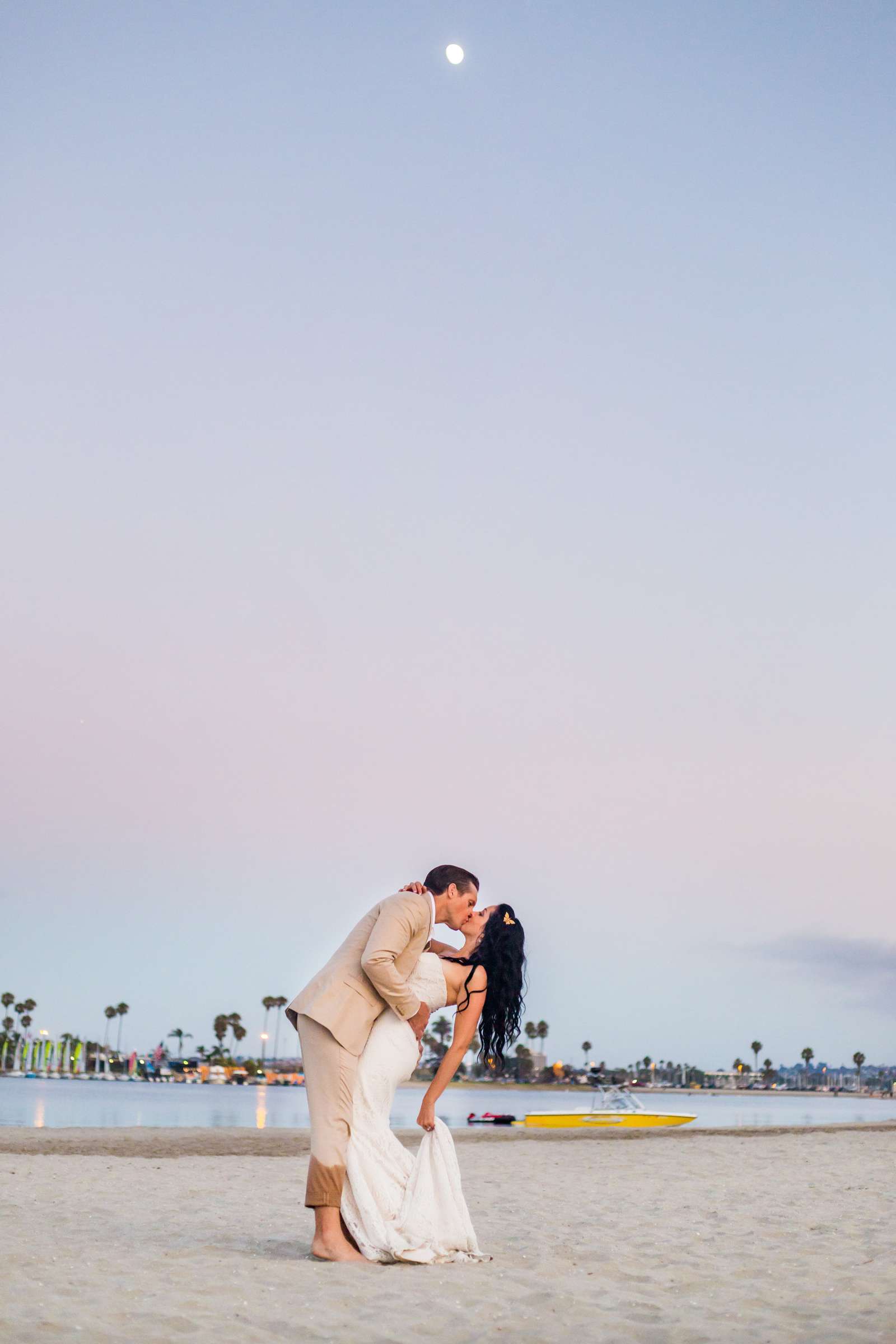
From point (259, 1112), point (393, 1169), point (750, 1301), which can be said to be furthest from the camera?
point (259, 1112)

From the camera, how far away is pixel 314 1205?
232 inches

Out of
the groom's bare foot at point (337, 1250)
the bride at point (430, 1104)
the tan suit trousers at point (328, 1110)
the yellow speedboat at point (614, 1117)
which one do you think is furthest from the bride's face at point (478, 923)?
the yellow speedboat at point (614, 1117)

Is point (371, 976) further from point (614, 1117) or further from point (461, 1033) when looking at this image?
point (614, 1117)

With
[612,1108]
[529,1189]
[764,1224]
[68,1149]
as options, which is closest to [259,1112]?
[612,1108]

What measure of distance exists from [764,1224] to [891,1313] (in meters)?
3.24

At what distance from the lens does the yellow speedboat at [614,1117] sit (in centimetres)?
3122

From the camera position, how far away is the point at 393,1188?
19.2 feet

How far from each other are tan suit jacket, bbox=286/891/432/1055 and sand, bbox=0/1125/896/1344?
1136mm

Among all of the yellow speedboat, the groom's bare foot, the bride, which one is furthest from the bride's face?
the yellow speedboat

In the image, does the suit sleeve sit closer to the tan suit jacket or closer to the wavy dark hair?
the tan suit jacket

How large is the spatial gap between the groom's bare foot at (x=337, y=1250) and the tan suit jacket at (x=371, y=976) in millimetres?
915

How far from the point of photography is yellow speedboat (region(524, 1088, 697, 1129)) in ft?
102

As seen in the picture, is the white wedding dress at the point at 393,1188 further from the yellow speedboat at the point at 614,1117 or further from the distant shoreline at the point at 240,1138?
the yellow speedboat at the point at 614,1117

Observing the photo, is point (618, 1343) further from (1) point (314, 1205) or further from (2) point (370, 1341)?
(1) point (314, 1205)
